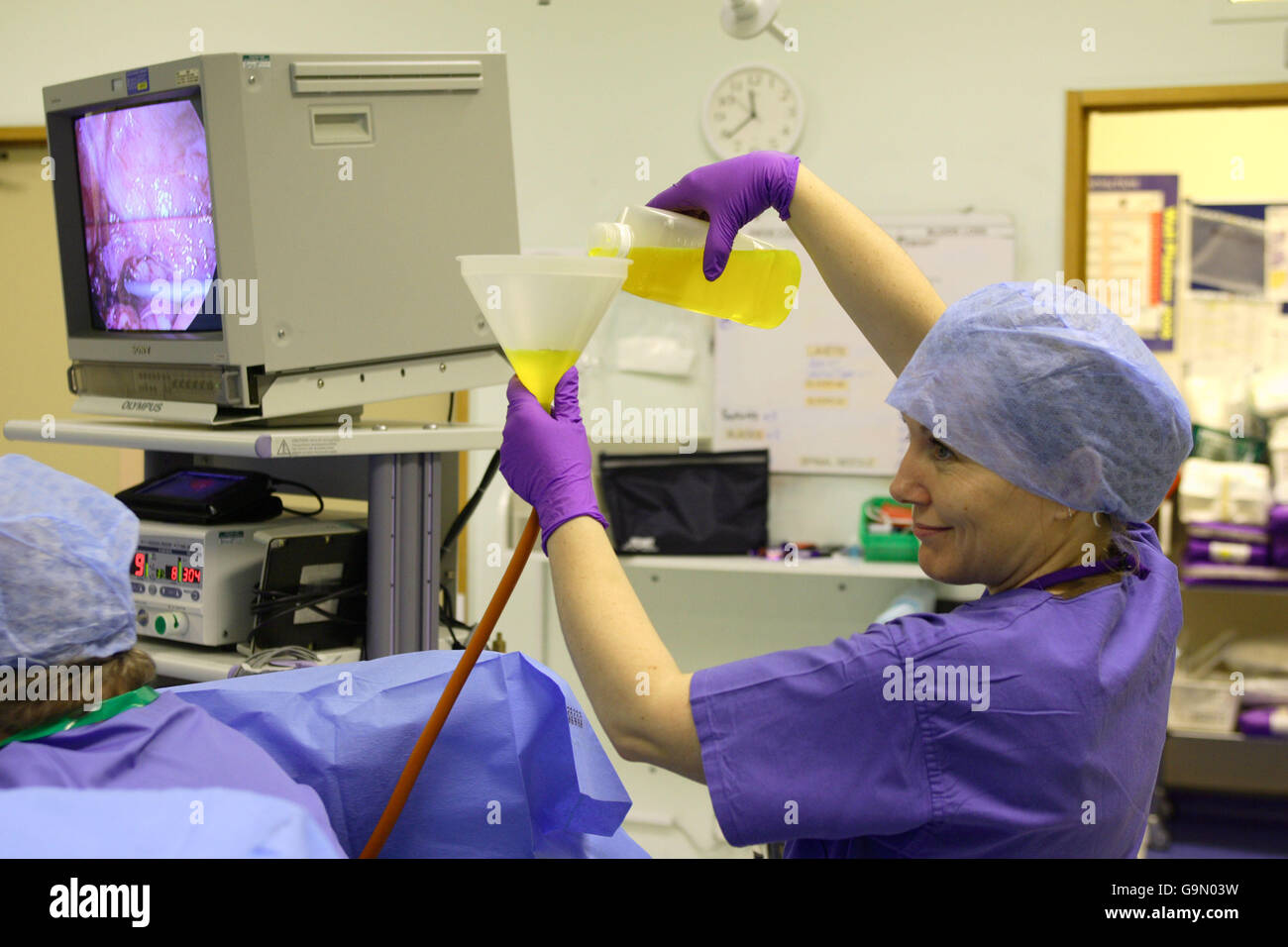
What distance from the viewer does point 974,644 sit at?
0.93 meters

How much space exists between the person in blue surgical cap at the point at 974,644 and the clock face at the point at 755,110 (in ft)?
7.61

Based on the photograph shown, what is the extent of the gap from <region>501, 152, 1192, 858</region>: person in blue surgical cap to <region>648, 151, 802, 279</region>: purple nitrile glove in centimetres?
25

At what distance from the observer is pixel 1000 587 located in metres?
1.05

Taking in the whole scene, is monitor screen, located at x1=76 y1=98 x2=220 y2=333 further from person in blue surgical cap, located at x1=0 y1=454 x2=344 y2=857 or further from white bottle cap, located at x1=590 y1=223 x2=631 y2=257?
white bottle cap, located at x1=590 y1=223 x2=631 y2=257

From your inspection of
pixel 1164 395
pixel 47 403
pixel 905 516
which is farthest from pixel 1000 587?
pixel 47 403

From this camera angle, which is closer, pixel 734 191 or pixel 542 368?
pixel 542 368

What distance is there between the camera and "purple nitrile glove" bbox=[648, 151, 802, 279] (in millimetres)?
1212

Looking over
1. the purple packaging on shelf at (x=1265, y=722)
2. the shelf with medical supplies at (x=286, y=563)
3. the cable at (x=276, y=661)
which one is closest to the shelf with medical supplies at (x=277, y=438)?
the shelf with medical supplies at (x=286, y=563)

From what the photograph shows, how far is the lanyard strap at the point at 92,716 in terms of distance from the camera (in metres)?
1.05

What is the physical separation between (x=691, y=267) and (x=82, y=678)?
79 centimetres

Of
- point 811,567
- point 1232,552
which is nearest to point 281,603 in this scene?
point 811,567

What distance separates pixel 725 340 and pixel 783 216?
6.54ft

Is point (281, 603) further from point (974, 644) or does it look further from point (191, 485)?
point (974, 644)
